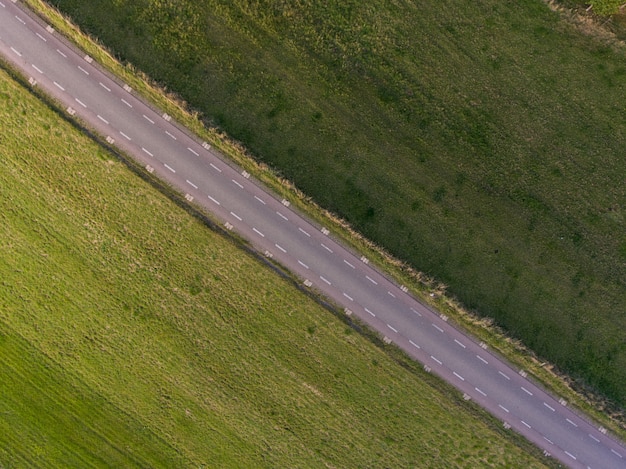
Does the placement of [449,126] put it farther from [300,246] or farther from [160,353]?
[160,353]

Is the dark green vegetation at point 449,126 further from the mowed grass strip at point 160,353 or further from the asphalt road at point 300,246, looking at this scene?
the mowed grass strip at point 160,353

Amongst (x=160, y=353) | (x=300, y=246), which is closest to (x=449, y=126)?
(x=300, y=246)

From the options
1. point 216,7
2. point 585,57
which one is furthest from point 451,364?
point 216,7

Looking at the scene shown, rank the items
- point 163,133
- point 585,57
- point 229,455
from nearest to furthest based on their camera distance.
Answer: point 585,57, point 163,133, point 229,455

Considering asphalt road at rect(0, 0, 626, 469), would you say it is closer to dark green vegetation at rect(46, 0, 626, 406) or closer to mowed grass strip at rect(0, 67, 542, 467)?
mowed grass strip at rect(0, 67, 542, 467)

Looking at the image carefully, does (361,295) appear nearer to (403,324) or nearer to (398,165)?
(403,324)
